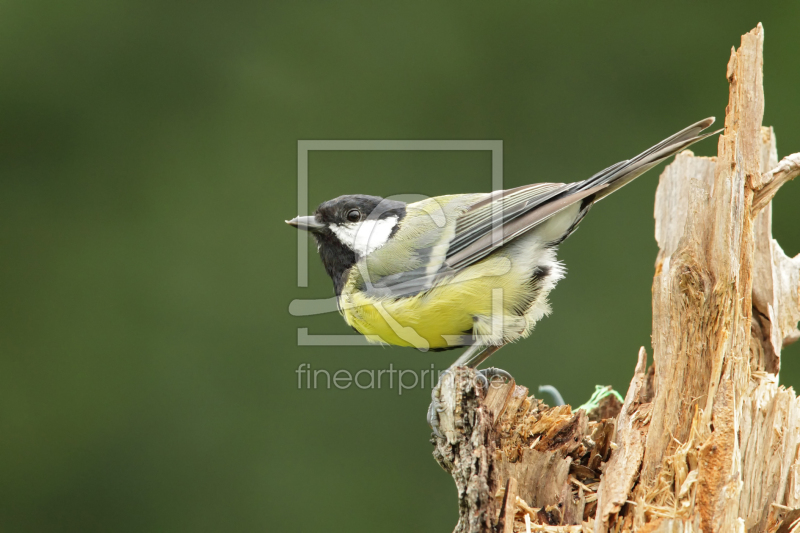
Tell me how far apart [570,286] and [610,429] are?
1979mm

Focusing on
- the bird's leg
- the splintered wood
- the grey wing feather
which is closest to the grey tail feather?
the grey wing feather

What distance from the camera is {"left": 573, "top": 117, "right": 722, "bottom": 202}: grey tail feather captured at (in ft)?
6.37

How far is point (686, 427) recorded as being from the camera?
171 cm

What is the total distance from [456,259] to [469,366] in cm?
38

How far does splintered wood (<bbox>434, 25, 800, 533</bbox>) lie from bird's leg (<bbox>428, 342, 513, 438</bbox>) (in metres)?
0.06

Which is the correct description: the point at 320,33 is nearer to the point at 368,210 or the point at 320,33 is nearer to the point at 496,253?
the point at 368,210

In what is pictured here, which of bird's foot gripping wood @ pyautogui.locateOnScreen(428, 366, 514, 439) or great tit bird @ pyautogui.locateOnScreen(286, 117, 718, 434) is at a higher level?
great tit bird @ pyautogui.locateOnScreen(286, 117, 718, 434)

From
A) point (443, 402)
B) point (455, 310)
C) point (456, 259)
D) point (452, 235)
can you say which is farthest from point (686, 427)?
point (452, 235)

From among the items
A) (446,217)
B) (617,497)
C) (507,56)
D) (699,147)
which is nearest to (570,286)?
(699,147)

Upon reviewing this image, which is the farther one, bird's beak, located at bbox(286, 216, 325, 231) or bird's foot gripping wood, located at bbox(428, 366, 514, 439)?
bird's beak, located at bbox(286, 216, 325, 231)

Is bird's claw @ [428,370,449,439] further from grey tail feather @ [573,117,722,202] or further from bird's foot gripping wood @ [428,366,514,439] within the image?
grey tail feather @ [573,117,722,202]

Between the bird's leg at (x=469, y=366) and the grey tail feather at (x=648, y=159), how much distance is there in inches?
23.6

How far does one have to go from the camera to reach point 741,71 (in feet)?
6.04

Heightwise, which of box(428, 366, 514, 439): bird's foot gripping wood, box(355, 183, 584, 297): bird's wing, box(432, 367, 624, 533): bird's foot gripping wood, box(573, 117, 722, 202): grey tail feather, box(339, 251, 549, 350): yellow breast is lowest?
box(432, 367, 624, 533): bird's foot gripping wood
